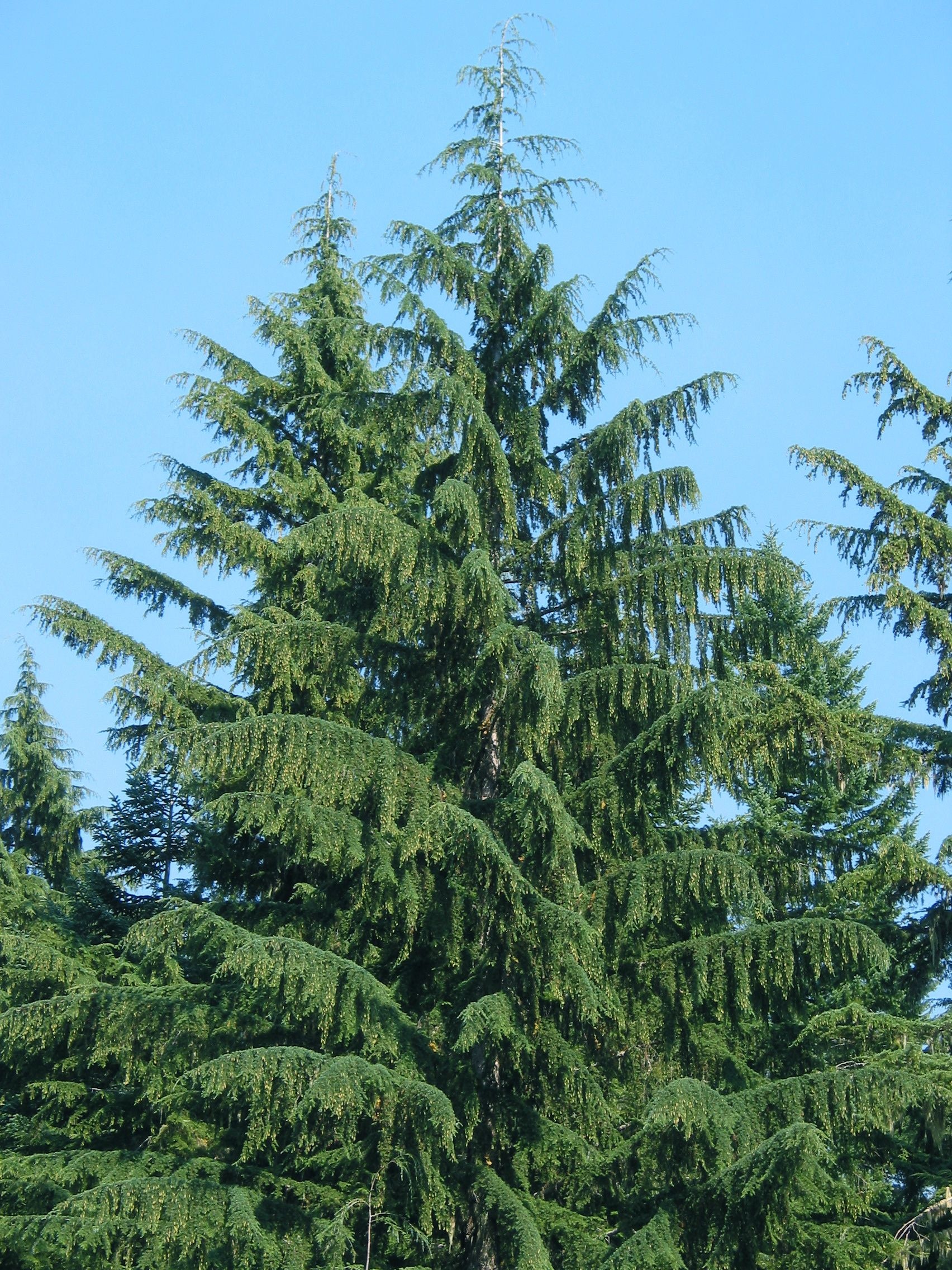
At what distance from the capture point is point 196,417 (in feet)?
64.2

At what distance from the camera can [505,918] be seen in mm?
10578

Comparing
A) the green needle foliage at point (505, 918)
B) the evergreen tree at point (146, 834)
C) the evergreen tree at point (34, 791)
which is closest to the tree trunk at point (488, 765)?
the green needle foliage at point (505, 918)

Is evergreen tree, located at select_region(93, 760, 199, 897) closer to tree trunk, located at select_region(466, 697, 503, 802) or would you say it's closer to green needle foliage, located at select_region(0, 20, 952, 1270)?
green needle foliage, located at select_region(0, 20, 952, 1270)

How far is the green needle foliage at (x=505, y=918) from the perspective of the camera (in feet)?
32.5

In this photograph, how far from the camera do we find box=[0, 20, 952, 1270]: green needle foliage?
390 inches

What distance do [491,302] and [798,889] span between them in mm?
6271

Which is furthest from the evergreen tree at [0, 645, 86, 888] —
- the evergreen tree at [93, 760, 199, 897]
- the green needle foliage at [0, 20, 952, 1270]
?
the green needle foliage at [0, 20, 952, 1270]

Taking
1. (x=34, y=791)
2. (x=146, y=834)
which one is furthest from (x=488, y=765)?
(x=34, y=791)

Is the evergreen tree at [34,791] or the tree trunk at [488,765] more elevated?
the evergreen tree at [34,791]

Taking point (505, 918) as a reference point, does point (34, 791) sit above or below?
above

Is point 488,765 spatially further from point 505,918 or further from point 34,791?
point 34,791

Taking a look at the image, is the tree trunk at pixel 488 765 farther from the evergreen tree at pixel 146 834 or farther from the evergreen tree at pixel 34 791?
the evergreen tree at pixel 34 791

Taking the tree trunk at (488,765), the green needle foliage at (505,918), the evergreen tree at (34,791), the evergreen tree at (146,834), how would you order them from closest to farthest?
the green needle foliage at (505,918) → the tree trunk at (488,765) → the evergreen tree at (146,834) → the evergreen tree at (34,791)

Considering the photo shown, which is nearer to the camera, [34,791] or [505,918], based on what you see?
[505,918]
